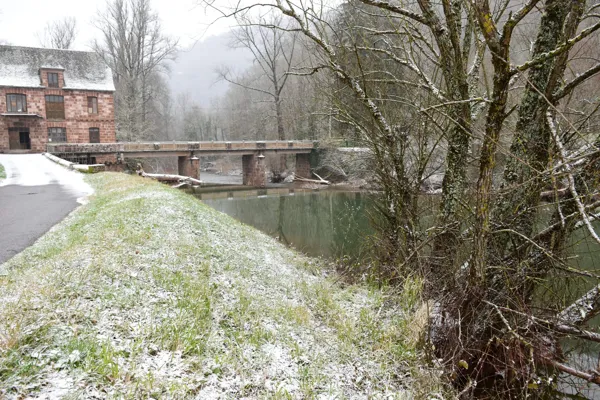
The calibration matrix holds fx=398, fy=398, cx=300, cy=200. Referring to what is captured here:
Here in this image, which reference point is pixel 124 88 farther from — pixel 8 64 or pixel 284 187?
pixel 284 187

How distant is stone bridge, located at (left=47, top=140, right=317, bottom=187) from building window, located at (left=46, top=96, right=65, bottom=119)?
5.47 meters

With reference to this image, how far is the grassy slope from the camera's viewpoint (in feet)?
10.7

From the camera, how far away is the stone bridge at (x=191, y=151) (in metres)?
31.1

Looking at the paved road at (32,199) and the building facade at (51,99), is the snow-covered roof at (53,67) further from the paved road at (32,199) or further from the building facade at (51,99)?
the paved road at (32,199)

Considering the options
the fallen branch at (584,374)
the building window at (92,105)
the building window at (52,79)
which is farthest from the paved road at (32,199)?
the building window at (52,79)

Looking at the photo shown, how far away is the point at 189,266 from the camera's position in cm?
639

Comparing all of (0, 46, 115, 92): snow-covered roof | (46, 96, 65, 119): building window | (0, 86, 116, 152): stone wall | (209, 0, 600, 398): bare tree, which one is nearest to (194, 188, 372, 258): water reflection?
(209, 0, 600, 398): bare tree

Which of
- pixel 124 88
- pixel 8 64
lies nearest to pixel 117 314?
pixel 8 64

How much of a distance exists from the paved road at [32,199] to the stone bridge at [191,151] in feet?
15.7

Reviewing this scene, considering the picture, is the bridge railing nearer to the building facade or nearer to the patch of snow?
the patch of snow

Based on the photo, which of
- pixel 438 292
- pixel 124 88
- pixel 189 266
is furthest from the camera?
pixel 124 88

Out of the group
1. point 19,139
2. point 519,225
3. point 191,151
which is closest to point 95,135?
point 19,139

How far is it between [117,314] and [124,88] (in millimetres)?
49399

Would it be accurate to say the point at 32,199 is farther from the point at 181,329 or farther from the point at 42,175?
the point at 181,329
